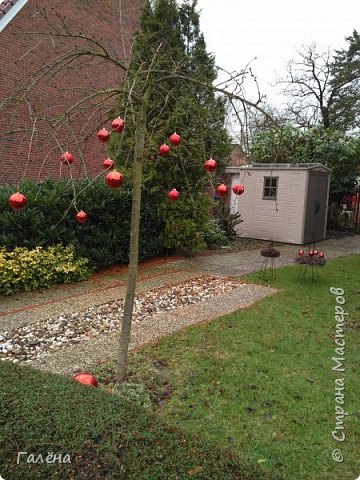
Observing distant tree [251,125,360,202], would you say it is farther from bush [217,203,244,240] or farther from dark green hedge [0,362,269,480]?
dark green hedge [0,362,269,480]

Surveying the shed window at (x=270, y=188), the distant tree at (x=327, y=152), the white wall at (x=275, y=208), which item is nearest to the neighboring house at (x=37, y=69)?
the white wall at (x=275, y=208)

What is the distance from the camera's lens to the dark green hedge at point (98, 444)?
A: 4.86ft

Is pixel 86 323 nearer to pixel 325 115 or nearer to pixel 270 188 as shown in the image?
pixel 270 188

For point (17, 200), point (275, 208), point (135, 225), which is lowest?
point (275, 208)

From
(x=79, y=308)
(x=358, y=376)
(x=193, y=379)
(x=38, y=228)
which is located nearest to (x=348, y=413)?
(x=358, y=376)

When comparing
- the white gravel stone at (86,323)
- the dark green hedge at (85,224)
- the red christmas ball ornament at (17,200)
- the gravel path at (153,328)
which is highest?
the red christmas ball ornament at (17,200)

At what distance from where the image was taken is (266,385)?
3.11 meters

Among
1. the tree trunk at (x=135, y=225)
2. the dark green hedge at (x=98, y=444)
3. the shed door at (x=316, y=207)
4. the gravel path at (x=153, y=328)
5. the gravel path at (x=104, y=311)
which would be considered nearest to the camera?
the dark green hedge at (x=98, y=444)

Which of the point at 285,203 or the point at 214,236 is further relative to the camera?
the point at 285,203

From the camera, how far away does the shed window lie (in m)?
11.4

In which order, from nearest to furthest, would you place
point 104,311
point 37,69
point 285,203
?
point 104,311, point 37,69, point 285,203

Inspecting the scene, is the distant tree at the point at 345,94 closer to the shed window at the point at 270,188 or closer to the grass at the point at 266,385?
the shed window at the point at 270,188

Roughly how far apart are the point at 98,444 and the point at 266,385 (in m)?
1.85

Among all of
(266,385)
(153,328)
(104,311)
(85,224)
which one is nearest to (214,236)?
(85,224)
